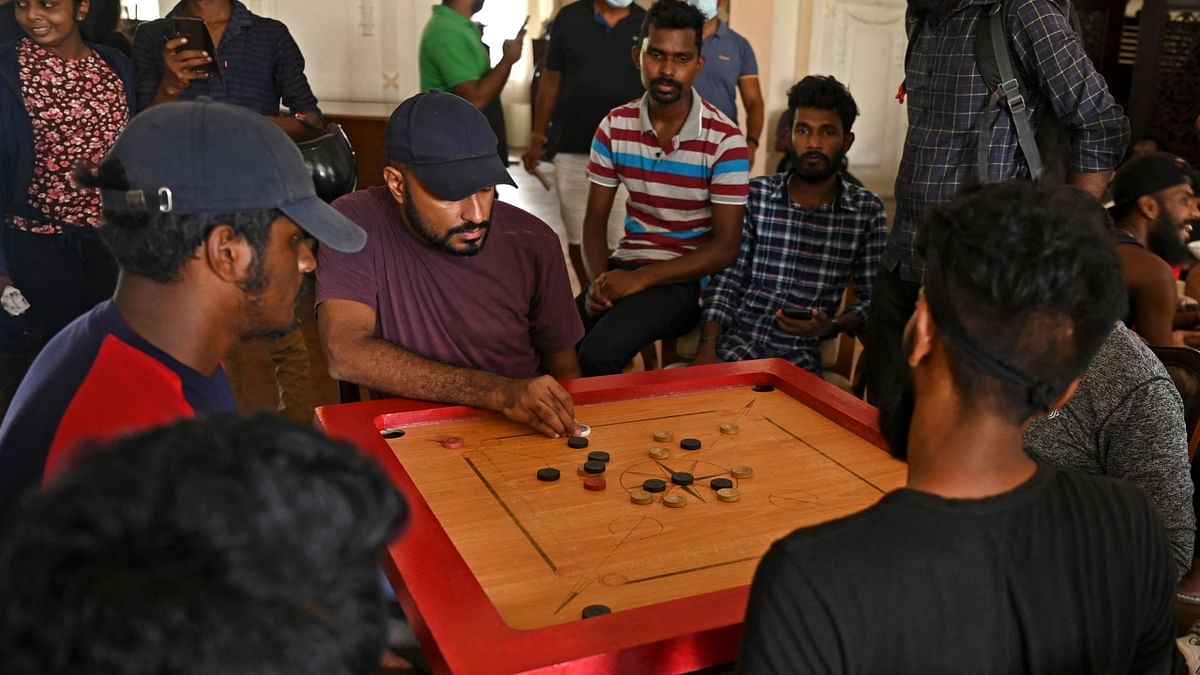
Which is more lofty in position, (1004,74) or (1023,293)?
(1004,74)

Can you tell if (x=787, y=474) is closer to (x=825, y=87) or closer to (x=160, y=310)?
(x=160, y=310)

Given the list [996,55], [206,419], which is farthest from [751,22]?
[206,419]

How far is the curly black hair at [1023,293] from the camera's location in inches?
45.8

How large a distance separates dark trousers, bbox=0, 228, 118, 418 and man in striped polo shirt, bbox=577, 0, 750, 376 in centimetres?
156

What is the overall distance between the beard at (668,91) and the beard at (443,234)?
49.8 inches

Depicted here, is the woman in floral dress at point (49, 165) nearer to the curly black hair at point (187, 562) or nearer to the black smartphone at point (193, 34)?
the black smartphone at point (193, 34)

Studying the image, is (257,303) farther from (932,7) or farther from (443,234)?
(932,7)

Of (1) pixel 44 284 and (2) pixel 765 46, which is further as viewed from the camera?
(2) pixel 765 46

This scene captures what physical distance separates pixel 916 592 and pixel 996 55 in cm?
217

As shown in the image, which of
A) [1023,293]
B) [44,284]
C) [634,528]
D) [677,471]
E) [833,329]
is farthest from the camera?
[833,329]

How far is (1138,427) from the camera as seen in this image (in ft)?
6.51

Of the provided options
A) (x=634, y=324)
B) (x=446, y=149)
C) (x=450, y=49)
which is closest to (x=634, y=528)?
(x=446, y=149)

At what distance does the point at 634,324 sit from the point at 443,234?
1.13 metres

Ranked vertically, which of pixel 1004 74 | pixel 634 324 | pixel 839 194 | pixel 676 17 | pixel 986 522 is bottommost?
pixel 634 324
